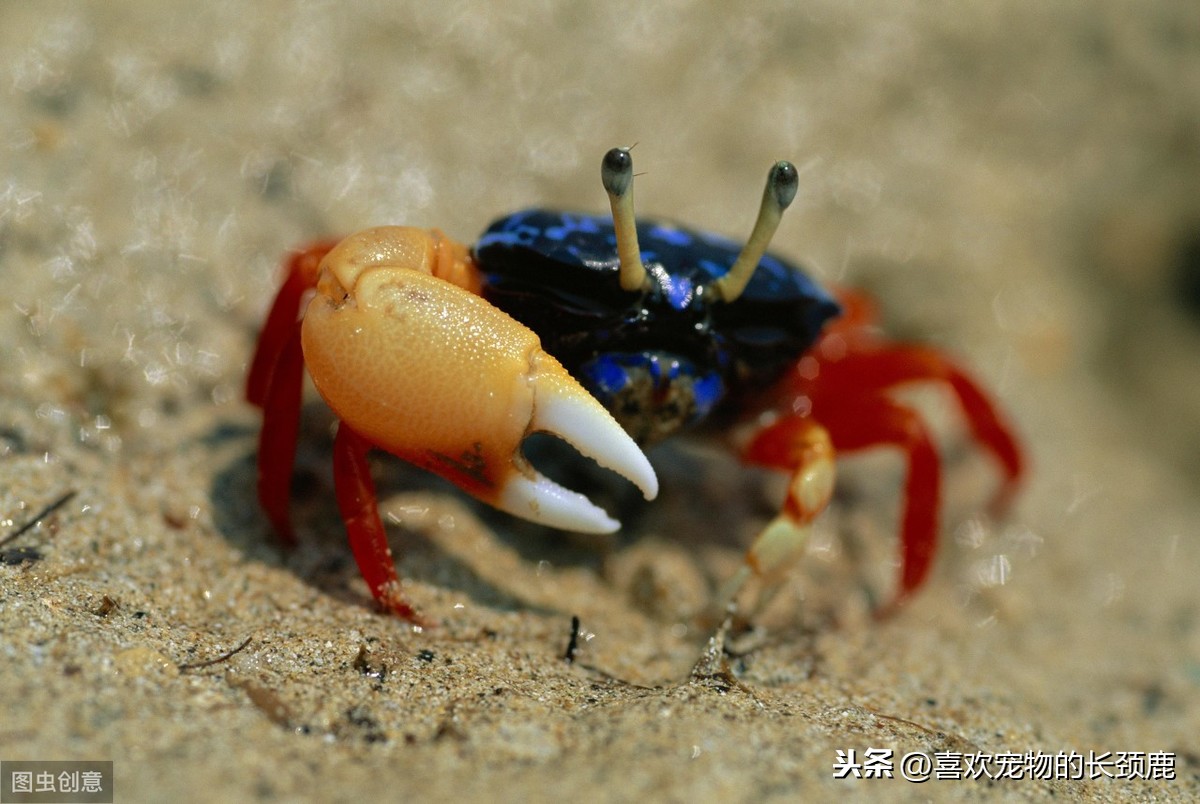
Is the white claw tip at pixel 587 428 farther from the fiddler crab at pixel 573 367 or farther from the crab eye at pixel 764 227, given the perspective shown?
the crab eye at pixel 764 227

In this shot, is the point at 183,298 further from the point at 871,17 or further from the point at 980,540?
the point at 871,17

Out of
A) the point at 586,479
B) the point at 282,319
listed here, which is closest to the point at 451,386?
the point at 282,319

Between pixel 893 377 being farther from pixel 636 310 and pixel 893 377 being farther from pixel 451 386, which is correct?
pixel 451 386

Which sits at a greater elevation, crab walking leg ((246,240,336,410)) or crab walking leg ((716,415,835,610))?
crab walking leg ((246,240,336,410))

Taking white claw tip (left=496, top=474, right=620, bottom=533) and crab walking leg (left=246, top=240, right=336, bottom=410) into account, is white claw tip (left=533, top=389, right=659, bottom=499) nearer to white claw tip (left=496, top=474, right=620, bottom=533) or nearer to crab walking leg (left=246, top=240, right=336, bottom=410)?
white claw tip (left=496, top=474, right=620, bottom=533)

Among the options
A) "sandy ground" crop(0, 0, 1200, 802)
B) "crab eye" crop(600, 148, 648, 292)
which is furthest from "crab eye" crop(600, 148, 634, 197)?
"sandy ground" crop(0, 0, 1200, 802)
